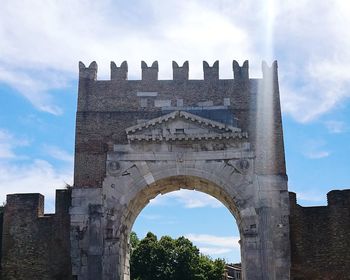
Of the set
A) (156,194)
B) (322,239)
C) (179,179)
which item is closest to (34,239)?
(156,194)

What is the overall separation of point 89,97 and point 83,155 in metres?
1.94

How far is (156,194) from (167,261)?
22373mm

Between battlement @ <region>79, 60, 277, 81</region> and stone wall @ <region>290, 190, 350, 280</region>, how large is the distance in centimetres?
418

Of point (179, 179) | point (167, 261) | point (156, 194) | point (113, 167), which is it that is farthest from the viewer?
point (167, 261)

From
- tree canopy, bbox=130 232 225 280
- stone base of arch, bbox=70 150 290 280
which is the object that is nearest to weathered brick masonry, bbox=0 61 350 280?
stone base of arch, bbox=70 150 290 280

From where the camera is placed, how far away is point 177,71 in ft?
57.1

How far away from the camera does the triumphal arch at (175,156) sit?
15695 mm

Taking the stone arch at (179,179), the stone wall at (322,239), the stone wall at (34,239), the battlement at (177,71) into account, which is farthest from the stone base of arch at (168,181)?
the battlement at (177,71)

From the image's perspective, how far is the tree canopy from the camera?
38.4 m

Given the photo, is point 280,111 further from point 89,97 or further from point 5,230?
point 5,230

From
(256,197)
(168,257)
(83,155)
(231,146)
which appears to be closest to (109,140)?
(83,155)

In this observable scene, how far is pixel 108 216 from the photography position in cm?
1603

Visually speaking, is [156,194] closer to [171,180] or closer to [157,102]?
[171,180]

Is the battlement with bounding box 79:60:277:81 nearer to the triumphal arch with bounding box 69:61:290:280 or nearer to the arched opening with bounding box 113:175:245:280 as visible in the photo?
the triumphal arch with bounding box 69:61:290:280
